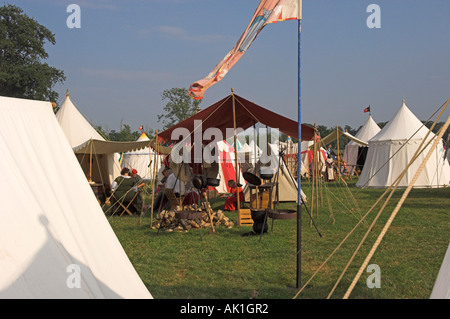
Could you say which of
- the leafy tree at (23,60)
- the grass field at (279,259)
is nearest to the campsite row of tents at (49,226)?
the grass field at (279,259)

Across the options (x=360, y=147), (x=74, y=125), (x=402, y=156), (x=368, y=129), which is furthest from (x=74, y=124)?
(x=360, y=147)

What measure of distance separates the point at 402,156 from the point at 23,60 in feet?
102

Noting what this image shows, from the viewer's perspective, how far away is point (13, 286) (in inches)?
89.4

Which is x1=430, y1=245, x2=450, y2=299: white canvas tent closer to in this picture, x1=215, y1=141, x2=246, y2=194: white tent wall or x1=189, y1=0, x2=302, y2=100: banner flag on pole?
x1=189, y1=0, x2=302, y2=100: banner flag on pole

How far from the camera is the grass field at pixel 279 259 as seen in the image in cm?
399

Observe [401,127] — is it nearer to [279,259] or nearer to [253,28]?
[279,259]

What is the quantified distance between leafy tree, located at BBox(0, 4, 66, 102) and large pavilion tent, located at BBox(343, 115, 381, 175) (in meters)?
24.3

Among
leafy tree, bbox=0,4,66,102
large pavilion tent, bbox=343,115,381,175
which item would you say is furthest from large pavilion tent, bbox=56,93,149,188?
leafy tree, bbox=0,4,66,102

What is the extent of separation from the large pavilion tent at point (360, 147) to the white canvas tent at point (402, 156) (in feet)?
19.4

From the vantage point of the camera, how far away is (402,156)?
Answer: 1531 cm

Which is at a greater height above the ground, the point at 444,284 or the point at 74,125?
the point at 74,125
